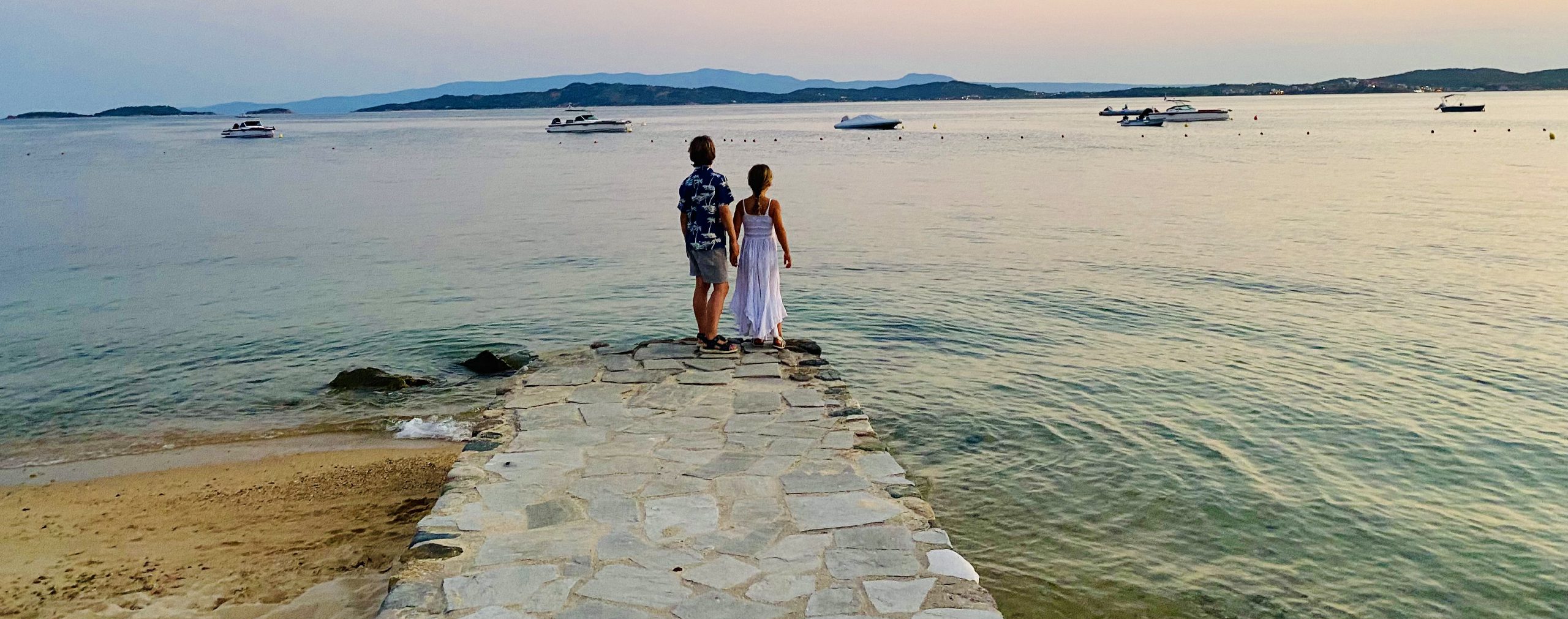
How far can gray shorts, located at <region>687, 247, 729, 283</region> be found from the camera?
9625 millimetres

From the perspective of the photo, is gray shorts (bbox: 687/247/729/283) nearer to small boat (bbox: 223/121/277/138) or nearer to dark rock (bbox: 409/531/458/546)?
dark rock (bbox: 409/531/458/546)

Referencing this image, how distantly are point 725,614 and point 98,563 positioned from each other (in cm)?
504

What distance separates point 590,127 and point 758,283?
303 feet

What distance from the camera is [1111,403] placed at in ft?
35.3

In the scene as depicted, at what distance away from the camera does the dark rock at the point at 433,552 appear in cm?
550

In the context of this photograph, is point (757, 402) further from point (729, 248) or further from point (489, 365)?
point (489, 365)

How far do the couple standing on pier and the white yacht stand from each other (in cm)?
9050

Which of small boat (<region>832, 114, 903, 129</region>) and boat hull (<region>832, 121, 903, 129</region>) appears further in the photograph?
small boat (<region>832, 114, 903, 129</region>)

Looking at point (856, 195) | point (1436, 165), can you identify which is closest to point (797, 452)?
point (856, 195)

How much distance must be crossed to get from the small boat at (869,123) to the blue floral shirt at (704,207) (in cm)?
8807

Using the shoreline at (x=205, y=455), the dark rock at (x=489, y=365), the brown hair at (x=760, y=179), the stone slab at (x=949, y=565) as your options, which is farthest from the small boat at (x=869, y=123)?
the stone slab at (x=949, y=565)

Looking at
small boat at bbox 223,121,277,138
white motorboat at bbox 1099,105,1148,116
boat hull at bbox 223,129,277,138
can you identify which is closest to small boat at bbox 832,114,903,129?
white motorboat at bbox 1099,105,1148,116

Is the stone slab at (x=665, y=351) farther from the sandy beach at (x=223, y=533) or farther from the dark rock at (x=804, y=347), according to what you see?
the sandy beach at (x=223, y=533)

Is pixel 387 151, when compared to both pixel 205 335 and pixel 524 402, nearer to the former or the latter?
pixel 205 335
